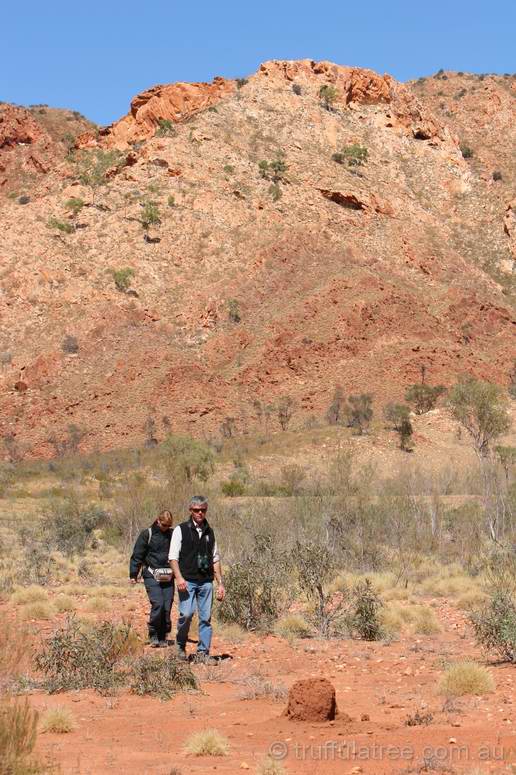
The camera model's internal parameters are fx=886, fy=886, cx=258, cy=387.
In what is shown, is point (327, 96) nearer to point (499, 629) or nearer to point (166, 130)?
point (166, 130)

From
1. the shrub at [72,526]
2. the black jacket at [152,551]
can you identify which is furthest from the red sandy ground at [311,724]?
the shrub at [72,526]

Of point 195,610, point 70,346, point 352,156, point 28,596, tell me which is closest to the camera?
point 195,610

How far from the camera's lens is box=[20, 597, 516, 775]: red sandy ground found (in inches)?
237

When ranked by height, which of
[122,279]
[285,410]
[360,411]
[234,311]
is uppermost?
[122,279]

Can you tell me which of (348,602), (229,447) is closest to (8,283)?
(229,447)

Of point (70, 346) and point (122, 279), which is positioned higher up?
point (122, 279)

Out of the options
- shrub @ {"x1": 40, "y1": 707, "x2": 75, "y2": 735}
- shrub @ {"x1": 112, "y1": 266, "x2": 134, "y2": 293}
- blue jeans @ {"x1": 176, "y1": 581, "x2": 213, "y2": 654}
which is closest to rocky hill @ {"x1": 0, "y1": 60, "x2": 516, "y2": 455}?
shrub @ {"x1": 112, "y1": 266, "x2": 134, "y2": 293}

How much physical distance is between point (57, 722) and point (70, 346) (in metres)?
43.1

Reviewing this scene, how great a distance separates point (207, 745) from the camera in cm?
632

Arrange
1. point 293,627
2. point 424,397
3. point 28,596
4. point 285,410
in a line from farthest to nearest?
point 285,410 → point 424,397 → point 28,596 → point 293,627

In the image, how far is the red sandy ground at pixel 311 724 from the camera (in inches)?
237

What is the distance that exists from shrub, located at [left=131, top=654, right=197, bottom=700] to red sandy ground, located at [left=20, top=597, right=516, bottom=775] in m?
0.11

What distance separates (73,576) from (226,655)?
28.4 feet

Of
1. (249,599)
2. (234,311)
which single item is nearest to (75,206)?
(234,311)
